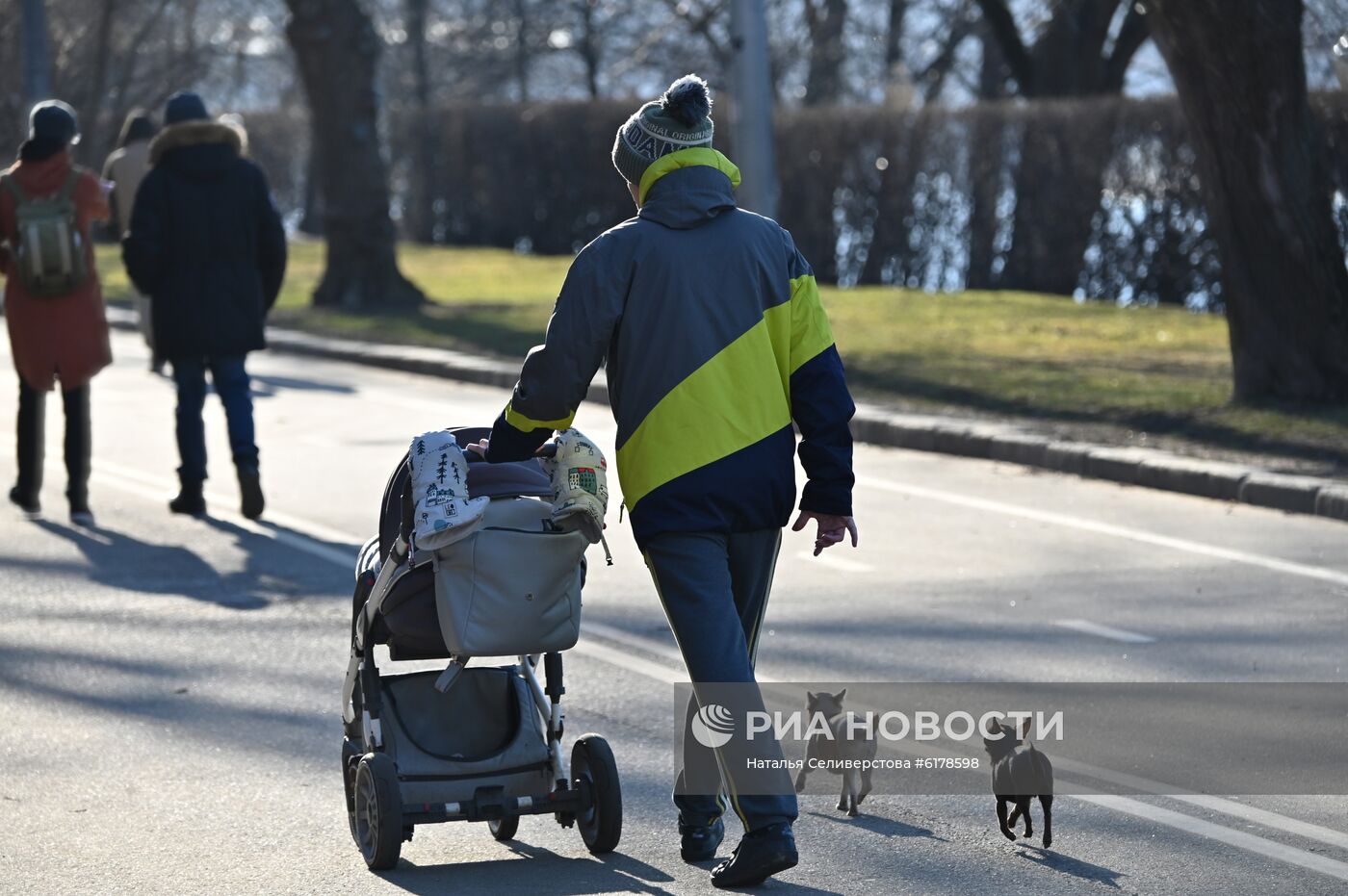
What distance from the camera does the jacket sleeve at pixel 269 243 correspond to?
10047 mm

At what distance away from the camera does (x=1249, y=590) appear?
842 centimetres

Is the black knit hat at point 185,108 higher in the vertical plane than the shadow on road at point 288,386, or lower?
higher

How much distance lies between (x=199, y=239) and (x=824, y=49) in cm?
3369

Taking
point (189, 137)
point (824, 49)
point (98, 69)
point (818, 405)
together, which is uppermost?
point (824, 49)

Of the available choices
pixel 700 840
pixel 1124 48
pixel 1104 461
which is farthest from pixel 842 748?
pixel 1124 48

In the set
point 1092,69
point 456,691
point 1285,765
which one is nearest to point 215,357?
point 456,691

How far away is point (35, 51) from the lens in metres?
23.6

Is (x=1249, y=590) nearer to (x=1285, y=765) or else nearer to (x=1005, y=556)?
(x=1005, y=556)

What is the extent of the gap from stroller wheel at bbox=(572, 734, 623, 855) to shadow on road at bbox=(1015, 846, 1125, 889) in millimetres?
978

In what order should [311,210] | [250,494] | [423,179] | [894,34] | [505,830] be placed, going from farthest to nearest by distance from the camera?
[894,34]
[311,210]
[423,179]
[250,494]
[505,830]

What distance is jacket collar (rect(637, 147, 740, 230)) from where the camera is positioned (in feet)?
15.2

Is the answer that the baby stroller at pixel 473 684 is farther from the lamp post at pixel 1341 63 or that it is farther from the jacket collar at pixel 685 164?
the lamp post at pixel 1341 63

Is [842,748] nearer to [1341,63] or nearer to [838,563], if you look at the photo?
[838,563]

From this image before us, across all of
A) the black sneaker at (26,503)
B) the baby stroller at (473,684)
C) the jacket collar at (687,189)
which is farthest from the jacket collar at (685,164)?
the black sneaker at (26,503)
